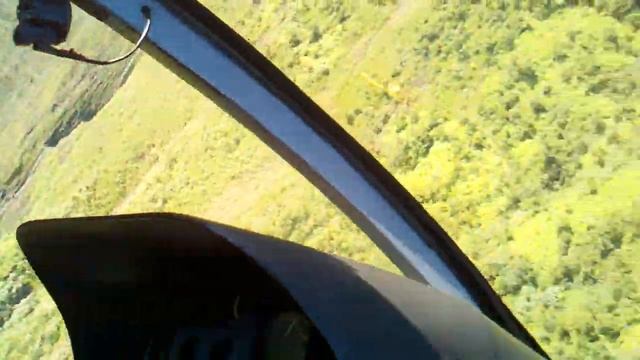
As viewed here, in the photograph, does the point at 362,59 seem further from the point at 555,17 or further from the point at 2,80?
the point at 2,80

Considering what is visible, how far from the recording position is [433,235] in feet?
5.45

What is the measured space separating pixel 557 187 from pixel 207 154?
5.36 feet

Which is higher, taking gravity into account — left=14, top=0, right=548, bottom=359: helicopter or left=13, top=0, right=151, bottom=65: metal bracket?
left=13, top=0, right=151, bottom=65: metal bracket

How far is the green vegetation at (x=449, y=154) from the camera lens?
2.68 meters

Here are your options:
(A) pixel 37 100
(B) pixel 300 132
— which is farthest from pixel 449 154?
(A) pixel 37 100

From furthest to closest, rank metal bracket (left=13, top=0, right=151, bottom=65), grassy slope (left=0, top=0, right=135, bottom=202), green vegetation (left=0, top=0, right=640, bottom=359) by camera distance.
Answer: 1. grassy slope (left=0, top=0, right=135, bottom=202)
2. green vegetation (left=0, top=0, right=640, bottom=359)
3. metal bracket (left=13, top=0, right=151, bottom=65)

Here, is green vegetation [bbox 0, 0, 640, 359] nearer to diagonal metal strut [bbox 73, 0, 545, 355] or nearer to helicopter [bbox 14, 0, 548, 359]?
diagonal metal strut [bbox 73, 0, 545, 355]

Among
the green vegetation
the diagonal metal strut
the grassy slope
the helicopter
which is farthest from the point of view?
the grassy slope

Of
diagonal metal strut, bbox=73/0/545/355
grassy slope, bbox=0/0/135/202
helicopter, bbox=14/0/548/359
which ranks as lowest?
helicopter, bbox=14/0/548/359

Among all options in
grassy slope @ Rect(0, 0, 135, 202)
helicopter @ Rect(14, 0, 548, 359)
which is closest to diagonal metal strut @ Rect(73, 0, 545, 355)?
helicopter @ Rect(14, 0, 548, 359)

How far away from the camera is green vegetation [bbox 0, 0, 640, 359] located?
2680 mm

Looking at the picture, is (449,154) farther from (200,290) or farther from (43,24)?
(200,290)

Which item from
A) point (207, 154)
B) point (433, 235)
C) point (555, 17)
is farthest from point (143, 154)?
point (433, 235)

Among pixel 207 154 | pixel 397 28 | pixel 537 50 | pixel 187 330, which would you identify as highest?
pixel 397 28
